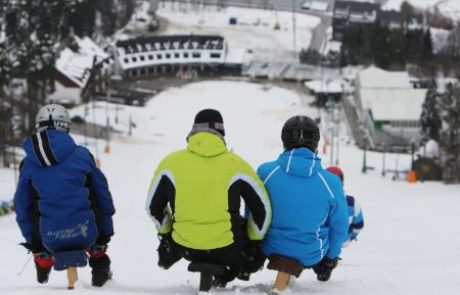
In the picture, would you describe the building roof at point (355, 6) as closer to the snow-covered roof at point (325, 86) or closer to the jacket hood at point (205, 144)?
the snow-covered roof at point (325, 86)

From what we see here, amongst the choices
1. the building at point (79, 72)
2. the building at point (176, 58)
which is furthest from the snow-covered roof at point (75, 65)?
the building at point (176, 58)

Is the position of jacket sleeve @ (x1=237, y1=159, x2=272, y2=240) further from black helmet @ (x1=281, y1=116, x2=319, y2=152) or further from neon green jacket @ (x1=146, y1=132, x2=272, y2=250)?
black helmet @ (x1=281, y1=116, x2=319, y2=152)

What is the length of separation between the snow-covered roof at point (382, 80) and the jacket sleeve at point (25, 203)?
3947 cm

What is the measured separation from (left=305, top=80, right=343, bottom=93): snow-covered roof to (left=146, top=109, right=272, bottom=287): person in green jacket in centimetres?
4222

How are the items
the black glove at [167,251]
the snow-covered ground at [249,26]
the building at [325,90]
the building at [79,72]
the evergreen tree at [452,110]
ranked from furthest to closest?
the snow-covered ground at [249,26] < the building at [325,90] < the building at [79,72] < the evergreen tree at [452,110] < the black glove at [167,251]

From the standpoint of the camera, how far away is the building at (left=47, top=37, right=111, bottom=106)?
42188mm

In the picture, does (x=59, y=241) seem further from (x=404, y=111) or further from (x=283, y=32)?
(x=283, y=32)

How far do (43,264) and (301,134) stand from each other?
6.30 ft

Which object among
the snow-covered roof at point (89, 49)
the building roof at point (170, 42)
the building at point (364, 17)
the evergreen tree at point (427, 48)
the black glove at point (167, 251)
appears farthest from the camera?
the building at point (364, 17)

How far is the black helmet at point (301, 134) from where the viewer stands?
4.14 meters

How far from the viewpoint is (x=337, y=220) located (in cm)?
432

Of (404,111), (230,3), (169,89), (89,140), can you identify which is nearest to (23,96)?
(89,140)

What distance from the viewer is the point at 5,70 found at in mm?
27578

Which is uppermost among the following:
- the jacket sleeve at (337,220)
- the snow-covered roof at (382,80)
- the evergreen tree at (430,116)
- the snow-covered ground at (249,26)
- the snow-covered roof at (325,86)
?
the snow-covered ground at (249,26)
